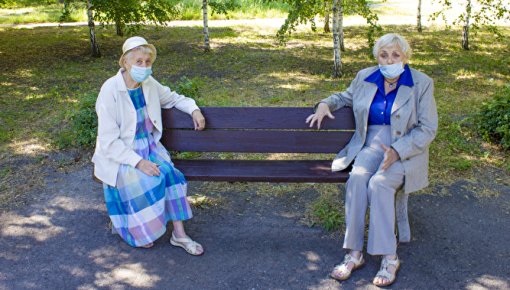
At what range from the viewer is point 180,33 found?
14.5 meters

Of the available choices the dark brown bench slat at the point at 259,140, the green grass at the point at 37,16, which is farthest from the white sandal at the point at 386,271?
the green grass at the point at 37,16

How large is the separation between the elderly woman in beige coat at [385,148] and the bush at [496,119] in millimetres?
2385

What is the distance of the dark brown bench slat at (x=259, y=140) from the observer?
14.5ft

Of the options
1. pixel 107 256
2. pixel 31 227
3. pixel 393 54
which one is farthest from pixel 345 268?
pixel 31 227

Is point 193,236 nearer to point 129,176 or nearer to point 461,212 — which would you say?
point 129,176

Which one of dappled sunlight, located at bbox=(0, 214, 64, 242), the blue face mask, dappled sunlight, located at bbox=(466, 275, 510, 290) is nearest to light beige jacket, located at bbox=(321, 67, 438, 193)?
dappled sunlight, located at bbox=(466, 275, 510, 290)

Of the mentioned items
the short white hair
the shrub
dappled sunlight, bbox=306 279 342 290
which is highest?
the short white hair

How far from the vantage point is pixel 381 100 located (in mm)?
3938

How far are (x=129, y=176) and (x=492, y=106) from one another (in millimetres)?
4334

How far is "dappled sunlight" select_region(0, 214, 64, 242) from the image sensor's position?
4293 millimetres

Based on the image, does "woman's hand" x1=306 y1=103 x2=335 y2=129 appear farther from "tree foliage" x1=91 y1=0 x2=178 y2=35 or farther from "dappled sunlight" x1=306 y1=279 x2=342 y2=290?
"tree foliage" x1=91 y1=0 x2=178 y2=35

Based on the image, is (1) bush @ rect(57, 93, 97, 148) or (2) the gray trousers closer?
(2) the gray trousers

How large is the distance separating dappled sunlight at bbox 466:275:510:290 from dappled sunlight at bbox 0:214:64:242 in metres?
3.25

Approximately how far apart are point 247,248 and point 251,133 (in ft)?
3.28
